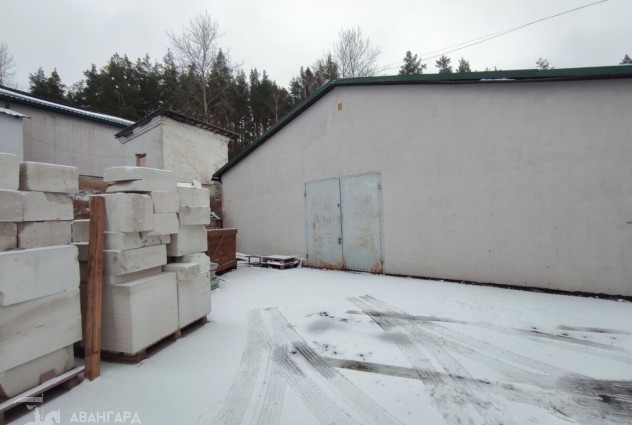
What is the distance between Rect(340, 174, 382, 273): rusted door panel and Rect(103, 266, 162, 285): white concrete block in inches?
197

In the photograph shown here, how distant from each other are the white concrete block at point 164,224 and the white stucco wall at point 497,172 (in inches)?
192

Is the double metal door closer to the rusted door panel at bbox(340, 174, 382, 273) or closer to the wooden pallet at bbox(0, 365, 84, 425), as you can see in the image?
the rusted door panel at bbox(340, 174, 382, 273)

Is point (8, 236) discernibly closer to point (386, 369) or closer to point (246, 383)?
point (246, 383)

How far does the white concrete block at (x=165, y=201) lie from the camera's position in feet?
10.7

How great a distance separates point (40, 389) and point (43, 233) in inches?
49.1

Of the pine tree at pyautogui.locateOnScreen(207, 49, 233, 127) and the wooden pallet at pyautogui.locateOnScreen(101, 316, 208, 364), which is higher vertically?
the pine tree at pyautogui.locateOnScreen(207, 49, 233, 127)

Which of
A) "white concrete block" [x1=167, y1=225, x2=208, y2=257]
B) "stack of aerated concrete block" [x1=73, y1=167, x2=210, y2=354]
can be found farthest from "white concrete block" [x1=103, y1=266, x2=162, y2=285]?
"white concrete block" [x1=167, y1=225, x2=208, y2=257]

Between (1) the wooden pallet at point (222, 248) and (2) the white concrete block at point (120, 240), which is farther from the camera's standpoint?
(1) the wooden pallet at point (222, 248)

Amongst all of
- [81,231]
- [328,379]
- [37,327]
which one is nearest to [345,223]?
[328,379]

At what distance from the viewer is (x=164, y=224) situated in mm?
3367

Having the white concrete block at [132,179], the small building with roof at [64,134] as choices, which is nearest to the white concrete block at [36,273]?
the white concrete block at [132,179]

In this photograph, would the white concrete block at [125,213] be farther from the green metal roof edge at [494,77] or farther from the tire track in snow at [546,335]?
the green metal roof edge at [494,77]

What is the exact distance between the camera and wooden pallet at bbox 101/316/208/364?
293 cm

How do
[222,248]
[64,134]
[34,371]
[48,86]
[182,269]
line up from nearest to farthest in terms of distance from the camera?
1. [34,371]
2. [182,269]
3. [222,248]
4. [64,134]
5. [48,86]
